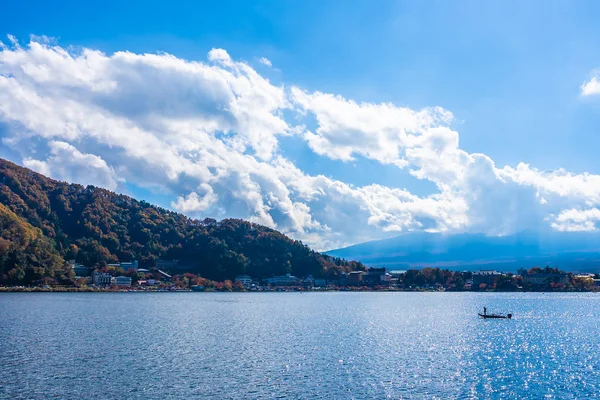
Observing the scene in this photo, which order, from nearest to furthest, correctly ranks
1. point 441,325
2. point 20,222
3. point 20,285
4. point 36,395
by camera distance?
point 36,395 → point 441,325 → point 20,285 → point 20,222

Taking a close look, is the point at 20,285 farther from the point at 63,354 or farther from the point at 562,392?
the point at 562,392

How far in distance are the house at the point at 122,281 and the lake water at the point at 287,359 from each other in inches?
4349

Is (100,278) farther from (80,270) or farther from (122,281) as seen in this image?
(80,270)

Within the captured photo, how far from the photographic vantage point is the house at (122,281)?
190 m

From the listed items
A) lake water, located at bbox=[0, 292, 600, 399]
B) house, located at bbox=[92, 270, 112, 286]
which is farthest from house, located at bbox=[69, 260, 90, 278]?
lake water, located at bbox=[0, 292, 600, 399]

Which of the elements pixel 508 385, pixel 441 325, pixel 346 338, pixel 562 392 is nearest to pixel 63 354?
pixel 346 338

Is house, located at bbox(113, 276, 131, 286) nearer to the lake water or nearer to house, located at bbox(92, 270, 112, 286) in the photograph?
house, located at bbox(92, 270, 112, 286)

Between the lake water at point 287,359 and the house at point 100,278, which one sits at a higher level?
the house at point 100,278

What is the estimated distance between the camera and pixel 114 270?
645 feet

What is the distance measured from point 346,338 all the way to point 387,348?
8.18 metres

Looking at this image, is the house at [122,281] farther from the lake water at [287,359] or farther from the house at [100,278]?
the lake water at [287,359]

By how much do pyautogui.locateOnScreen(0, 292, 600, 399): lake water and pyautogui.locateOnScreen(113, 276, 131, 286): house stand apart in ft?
362

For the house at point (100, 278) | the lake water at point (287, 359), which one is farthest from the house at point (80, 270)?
the lake water at point (287, 359)

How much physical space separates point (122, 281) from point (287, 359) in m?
157
